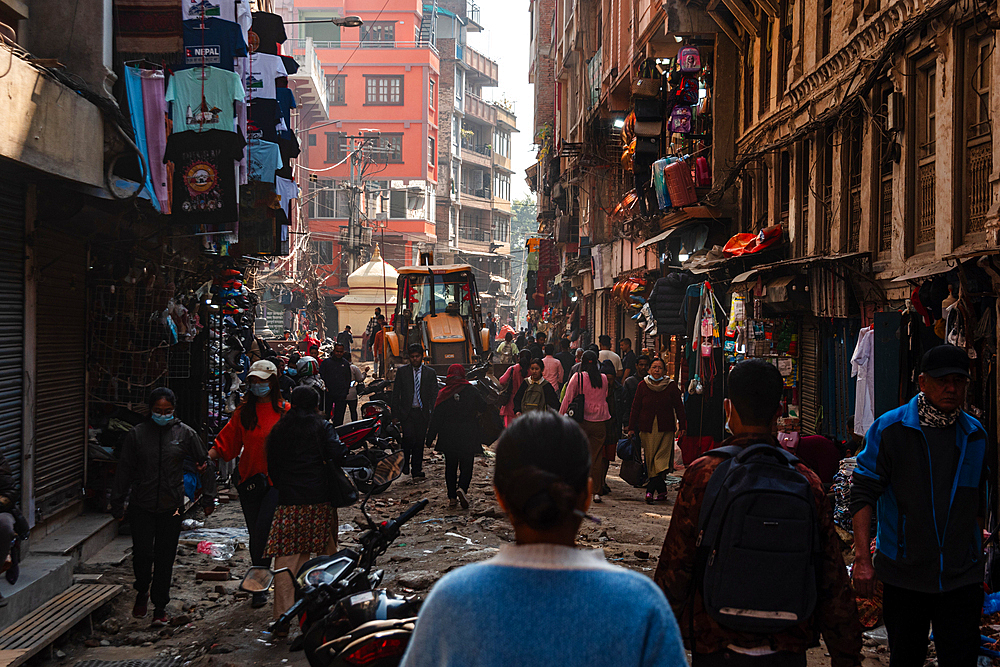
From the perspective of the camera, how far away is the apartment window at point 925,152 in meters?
9.07

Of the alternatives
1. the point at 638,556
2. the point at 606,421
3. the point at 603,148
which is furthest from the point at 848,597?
the point at 603,148

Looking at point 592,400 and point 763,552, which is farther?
point 592,400

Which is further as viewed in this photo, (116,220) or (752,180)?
(752,180)

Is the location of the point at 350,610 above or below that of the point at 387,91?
below

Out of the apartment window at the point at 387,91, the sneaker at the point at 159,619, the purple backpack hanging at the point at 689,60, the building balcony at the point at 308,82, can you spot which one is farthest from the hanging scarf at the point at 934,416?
the apartment window at the point at 387,91

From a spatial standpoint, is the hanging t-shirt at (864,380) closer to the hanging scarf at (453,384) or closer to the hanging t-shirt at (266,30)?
the hanging scarf at (453,384)

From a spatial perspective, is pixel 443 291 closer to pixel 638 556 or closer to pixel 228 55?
pixel 228 55

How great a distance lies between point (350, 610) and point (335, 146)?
2302 inches

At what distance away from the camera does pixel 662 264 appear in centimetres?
1895

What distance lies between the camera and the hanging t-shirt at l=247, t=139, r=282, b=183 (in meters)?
15.0

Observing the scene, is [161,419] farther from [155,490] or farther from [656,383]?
[656,383]

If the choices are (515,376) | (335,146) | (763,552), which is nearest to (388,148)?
(335,146)

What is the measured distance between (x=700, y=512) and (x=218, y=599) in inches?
234

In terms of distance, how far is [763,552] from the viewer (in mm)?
3094
